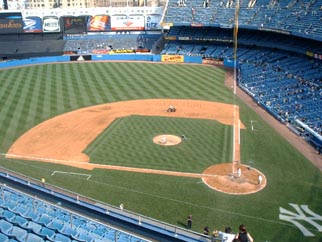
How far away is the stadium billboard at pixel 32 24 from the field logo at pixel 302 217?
239 feet

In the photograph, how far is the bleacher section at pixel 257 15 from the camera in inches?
2191

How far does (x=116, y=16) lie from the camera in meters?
86.2

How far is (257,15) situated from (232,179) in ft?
161

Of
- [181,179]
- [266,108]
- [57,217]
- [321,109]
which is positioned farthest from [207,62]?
[57,217]

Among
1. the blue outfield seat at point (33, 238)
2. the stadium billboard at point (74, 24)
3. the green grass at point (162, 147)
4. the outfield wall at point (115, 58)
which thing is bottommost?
the green grass at point (162, 147)

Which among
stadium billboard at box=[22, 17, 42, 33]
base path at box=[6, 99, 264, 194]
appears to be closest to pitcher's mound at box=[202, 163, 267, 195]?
base path at box=[6, 99, 264, 194]

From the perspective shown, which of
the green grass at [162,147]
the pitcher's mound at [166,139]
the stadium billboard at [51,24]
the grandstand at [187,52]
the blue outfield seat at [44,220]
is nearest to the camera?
the blue outfield seat at [44,220]

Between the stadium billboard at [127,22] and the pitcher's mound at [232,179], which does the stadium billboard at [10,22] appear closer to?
the stadium billboard at [127,22]

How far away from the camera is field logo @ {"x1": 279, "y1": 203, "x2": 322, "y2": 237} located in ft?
72.3

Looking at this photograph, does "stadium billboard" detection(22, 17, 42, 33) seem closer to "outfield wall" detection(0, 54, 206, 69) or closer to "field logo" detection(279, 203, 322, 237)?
"outfield wall" detection(0, 54, 206, 69)

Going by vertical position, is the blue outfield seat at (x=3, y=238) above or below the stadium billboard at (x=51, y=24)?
below

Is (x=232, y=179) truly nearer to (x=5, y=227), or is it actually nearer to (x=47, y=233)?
(x=47, y=233)

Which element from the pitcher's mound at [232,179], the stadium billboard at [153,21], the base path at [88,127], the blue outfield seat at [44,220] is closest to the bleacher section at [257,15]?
the stadium billboard at [153,21]

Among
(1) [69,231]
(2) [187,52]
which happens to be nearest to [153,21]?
(2) [187,52]
